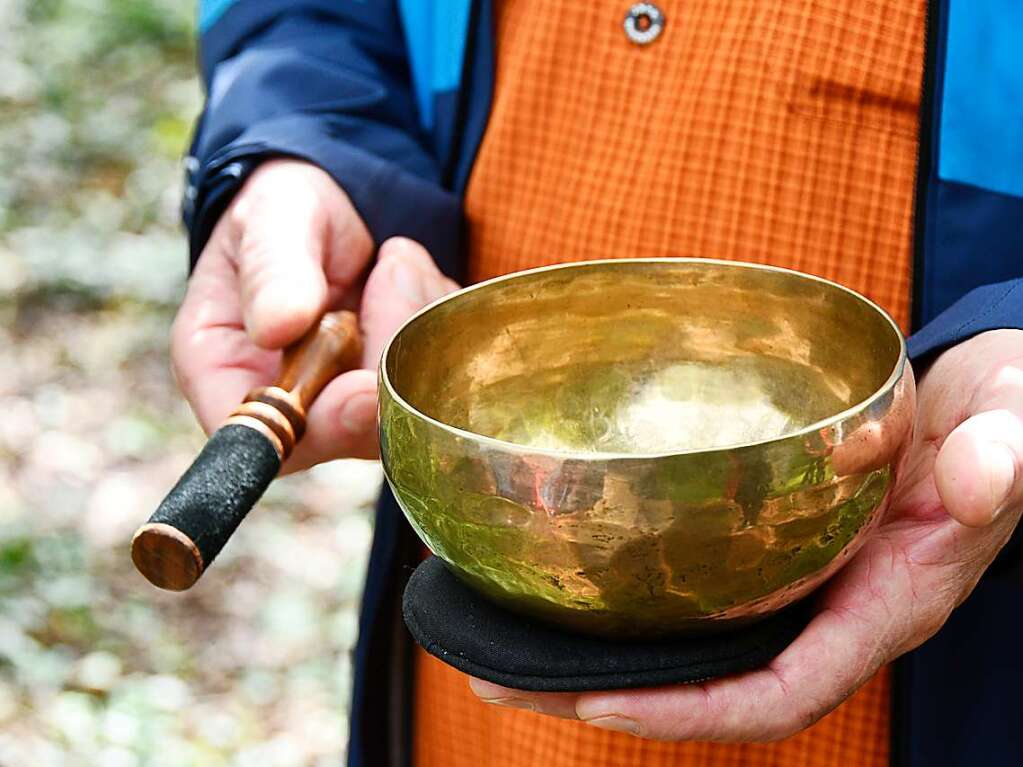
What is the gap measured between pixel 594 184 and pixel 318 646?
141 cm

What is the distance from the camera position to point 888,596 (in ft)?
2.29

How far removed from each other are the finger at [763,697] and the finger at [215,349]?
0.41 m

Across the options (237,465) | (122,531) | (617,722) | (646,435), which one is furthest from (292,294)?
(122,531)

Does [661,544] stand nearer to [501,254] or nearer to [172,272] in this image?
[501,254]

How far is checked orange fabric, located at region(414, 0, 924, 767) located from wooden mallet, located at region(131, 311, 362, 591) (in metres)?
0.22

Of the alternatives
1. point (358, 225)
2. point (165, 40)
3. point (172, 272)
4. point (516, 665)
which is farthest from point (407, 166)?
point (165, 40)

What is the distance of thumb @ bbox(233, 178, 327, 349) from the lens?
86cm

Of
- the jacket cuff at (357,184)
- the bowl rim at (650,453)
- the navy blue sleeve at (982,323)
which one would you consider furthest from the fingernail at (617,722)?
the jacket cuff at (357,184)

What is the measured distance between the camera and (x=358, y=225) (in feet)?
3.46

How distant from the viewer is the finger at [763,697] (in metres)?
0.66

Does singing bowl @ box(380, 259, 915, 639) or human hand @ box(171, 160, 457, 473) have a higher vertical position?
singing bowl @ box(380, 259, 915, 639)

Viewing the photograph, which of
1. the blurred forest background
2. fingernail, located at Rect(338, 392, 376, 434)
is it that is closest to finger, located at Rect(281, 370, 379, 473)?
fingernail, located at Rect(338, 392, 376, 434)

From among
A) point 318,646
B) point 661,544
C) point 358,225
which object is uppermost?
point 661,544

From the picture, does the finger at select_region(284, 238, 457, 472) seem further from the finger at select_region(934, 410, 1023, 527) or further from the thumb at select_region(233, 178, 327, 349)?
the finger at select_region(934, 410, 1023, 527)
